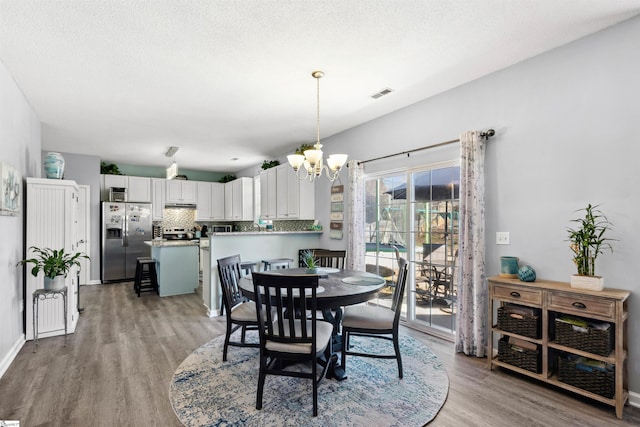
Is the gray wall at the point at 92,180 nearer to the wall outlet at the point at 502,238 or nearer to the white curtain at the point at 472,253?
the white curtain at the point at 472,253

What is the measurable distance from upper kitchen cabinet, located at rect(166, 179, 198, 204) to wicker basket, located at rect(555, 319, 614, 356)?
25.8ft

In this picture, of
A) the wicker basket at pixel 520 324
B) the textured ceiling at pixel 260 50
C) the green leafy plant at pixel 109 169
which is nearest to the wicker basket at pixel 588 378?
the wicker basket at pixel 520 324

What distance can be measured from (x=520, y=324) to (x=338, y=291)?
1.53m

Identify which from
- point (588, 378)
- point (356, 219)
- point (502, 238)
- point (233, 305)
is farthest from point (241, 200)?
point (588, 378)

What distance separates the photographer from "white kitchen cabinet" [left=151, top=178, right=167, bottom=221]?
25.5 ft

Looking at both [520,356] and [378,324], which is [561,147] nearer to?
[520,356]

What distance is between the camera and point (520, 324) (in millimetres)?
2670

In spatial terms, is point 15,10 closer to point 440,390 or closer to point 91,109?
point 91,109

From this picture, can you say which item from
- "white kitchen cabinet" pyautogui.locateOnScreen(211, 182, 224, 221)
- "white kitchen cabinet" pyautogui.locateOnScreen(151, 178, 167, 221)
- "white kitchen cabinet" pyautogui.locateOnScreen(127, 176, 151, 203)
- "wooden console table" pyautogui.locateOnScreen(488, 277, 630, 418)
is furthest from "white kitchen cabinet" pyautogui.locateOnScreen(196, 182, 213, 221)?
"wooden console table" pyautogui.locateOnScreen(488, 277, 630, 418)

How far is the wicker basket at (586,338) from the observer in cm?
223

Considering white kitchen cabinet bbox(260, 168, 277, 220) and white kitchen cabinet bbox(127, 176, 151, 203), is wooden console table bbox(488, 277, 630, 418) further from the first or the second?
white kitchen cabinet bbox(127, 176, 151, 203)

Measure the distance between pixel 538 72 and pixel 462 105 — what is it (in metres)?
0.73

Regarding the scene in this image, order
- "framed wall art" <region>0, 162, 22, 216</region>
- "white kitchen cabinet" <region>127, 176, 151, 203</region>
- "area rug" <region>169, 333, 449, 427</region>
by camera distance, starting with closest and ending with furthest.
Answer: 1. "area rug" <region>169, 333, 449, 427</region>
2. "framed wall art" <region>0, 162, 22, 216</region>
3. "white kitchen cabinet" <region>127, 176, 151, 203</region>

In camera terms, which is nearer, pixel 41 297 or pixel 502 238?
pixel 502 238
